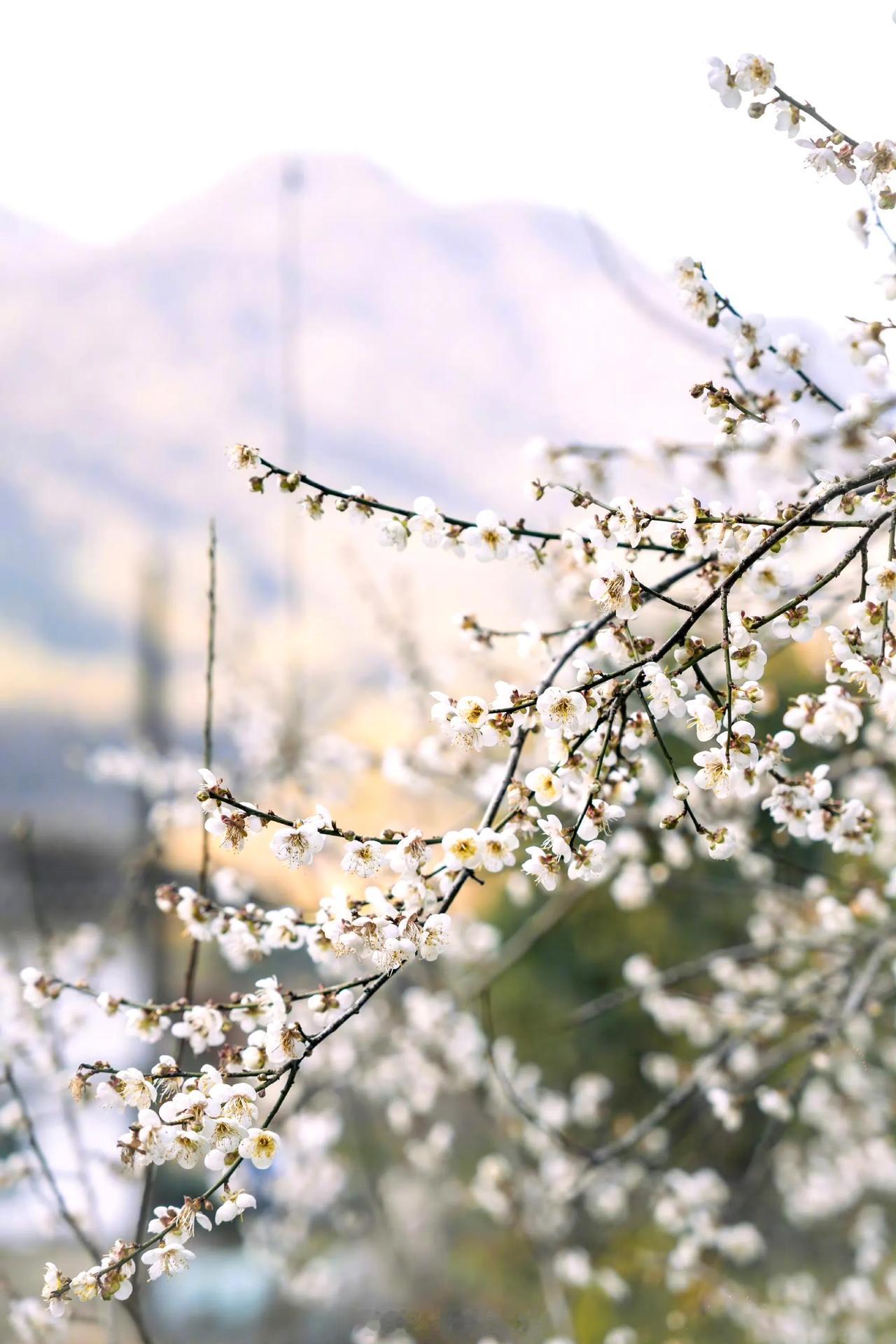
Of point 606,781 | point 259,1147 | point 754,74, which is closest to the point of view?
point 259,1147

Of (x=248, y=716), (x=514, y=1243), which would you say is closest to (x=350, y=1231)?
(x=248, y=716)

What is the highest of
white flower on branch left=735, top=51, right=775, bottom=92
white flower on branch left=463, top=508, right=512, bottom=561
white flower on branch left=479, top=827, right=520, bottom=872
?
white flower on branch left=735, top=51, right=775, bottom=92

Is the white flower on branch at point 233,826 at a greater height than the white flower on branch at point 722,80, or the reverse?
the white flower on branch at point 722,80

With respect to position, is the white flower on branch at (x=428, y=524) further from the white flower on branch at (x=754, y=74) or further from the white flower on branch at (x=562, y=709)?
the white flower on branch at (x=754, y=74)

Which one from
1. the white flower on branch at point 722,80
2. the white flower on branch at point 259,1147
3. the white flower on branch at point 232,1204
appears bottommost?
the white flower on branch at point 232,1204

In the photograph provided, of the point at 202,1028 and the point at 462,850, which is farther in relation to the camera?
the point at 202,1028

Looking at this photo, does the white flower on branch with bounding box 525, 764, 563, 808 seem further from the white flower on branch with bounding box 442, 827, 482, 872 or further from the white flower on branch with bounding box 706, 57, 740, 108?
the white flower on branch with bounding box 706, 57, 740, 108

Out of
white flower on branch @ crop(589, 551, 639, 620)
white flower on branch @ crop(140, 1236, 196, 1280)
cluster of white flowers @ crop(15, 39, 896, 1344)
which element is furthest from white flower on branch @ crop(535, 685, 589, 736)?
white flower on branch @ crop(140, 1236, 196, 1280)

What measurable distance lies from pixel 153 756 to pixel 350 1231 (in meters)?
1.75

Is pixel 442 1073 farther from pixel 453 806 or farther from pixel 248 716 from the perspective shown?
pixel 248 716

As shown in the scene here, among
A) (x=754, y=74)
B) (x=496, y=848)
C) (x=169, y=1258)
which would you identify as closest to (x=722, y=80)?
(x=754, y=74)

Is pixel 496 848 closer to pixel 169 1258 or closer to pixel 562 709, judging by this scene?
pixel 562 709

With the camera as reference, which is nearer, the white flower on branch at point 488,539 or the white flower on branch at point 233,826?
the white flower on branch at point 233,826

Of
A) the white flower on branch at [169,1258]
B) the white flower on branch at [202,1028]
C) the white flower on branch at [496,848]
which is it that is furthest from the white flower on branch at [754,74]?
the white flower on branch at [169,1258]
